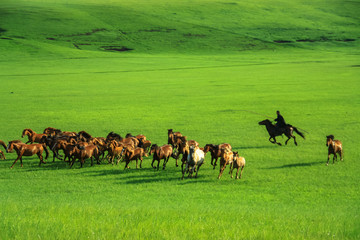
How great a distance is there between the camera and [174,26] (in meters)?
139

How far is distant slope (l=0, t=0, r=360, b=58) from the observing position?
119125mm

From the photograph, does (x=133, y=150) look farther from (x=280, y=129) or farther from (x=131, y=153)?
(x=280, y=129)

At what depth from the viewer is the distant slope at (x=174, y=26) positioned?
391ft

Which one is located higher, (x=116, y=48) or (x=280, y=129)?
(x=280, y=129)

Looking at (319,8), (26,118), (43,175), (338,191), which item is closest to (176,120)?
(26,118)

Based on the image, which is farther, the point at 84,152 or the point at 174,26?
the point at 174,26

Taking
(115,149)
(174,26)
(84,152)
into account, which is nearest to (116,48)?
(174,26)

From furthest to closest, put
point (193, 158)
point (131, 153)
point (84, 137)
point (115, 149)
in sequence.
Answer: point (84, 137), point (115, 149), point (131, 153), point (193, 158)

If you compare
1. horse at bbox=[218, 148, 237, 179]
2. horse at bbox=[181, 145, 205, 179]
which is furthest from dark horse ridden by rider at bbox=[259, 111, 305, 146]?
horse at bbox=[181, 145, 205, 179]

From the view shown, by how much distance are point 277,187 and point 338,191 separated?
1.78 meters

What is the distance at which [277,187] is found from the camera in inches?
562

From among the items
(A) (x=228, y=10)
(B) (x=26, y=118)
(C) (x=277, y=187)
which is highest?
(A) (x=228, y=10)

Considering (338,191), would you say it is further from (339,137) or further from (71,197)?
(339,137)

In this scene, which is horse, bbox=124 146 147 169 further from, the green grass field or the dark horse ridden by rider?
the dark horse ridden by rider
